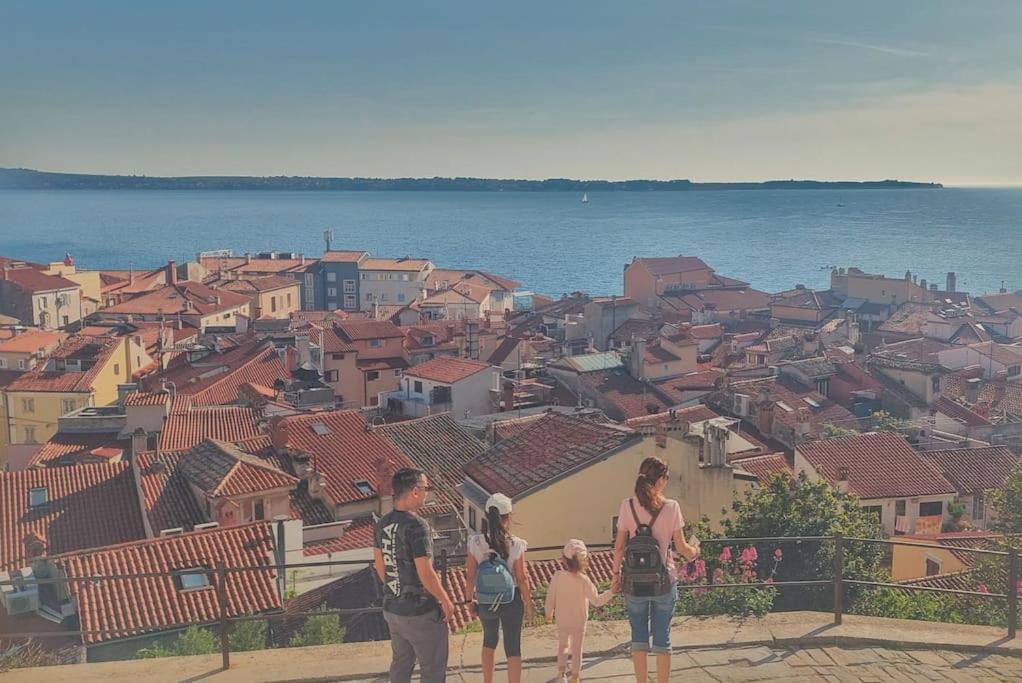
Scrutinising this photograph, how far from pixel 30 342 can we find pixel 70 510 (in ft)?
102

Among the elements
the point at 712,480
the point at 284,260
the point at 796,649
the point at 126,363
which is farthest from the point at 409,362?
the point at 284,260

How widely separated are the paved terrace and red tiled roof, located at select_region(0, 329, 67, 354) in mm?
42398

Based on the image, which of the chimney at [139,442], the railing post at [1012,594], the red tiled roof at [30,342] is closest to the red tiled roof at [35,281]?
the red tiled roof at [30,342]

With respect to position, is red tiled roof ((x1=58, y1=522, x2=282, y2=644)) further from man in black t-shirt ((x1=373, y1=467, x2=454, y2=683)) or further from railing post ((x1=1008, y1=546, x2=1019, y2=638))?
railing post ((x1=1008, y1=546, x2=1019, y2=638))

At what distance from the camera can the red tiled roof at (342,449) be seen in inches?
761

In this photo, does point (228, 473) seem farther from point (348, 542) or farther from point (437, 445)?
point (437, 445)

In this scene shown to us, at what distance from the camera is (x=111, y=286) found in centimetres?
8094

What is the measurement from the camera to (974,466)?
24.0 metres

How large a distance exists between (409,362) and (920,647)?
1413 inches

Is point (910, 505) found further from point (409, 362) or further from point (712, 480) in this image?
point (409, 362)

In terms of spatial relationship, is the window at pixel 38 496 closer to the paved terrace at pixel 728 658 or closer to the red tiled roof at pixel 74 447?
the red tiled roof at pixel 74 447

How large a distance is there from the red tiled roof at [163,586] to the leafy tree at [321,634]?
232 centimetres

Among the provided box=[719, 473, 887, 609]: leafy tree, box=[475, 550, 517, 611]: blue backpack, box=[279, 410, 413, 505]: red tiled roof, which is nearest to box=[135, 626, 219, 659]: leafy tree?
box=[475, 550, 517, 611]: blue backpack

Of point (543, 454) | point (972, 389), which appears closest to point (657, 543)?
point (543, 454)
